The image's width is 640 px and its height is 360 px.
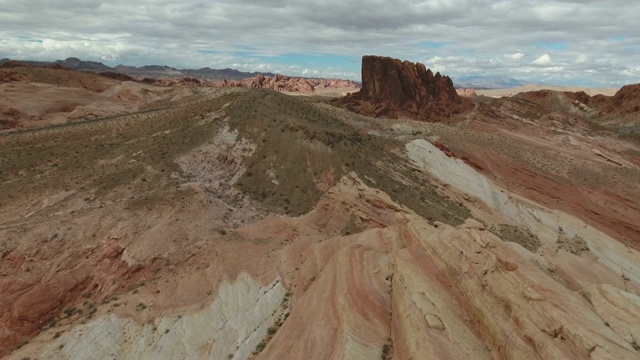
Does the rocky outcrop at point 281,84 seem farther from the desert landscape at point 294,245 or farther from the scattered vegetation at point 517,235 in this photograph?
the scattered vegetation at point 517,235

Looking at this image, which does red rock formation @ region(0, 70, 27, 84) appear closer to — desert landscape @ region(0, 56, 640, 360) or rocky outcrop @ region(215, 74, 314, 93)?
desert landscape @ region(0, 56, 640, 360)

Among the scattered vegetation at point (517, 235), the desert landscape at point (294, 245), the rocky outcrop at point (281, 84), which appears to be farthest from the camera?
the rocky outcrop at point (281, 84)

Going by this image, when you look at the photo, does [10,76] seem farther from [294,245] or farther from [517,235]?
[517,235]

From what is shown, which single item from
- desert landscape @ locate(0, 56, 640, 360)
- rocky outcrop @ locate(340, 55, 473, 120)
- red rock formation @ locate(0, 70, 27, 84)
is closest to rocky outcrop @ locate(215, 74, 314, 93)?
rocky outcrop @ locate(340, 55, 473, 120)

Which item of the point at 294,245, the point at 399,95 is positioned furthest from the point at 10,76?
the point at 294,245

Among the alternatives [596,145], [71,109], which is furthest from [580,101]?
[71,109]

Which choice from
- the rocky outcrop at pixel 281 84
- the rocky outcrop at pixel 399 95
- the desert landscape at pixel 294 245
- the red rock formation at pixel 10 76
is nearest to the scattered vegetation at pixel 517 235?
the desert landscape at pixel 294 245

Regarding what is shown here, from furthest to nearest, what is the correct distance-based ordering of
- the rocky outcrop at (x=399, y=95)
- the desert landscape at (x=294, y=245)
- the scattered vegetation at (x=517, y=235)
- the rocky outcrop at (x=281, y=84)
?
the rocky outcrop at (x=281, y=84)
the rocky outcrop at (x=399, y=95)
the scattered vegetation at (x=517, y=235)
the desert landscape at (x=294, y=245)
